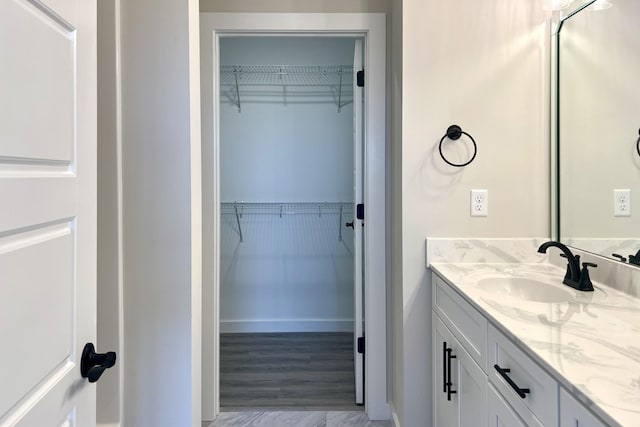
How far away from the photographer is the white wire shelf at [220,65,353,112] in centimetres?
342

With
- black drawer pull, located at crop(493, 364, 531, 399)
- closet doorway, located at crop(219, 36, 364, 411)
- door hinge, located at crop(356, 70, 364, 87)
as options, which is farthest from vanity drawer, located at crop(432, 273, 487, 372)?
closet doorway, located at crop(219, 36, 364, 411)

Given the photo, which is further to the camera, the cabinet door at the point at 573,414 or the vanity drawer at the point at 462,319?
the vanity drawer at the point at 462,319

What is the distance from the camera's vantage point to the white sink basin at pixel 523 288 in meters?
1.50

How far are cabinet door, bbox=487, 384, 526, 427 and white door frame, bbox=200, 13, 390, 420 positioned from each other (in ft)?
3.32

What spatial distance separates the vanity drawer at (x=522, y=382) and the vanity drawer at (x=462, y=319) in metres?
0.06

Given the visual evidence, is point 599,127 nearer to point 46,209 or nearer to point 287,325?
point 46,209

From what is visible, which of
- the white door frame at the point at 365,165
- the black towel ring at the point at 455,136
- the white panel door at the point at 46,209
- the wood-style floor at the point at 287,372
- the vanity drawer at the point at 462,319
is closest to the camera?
the white panel door at the point at 46,209

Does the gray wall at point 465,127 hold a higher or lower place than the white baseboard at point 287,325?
higher

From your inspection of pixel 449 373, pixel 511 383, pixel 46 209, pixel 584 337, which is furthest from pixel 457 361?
pixel 46 209

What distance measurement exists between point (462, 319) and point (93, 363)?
1.14m

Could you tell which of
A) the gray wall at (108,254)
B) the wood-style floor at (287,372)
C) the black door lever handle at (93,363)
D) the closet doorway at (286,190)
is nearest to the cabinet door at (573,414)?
the black door lever handle at (93,363)

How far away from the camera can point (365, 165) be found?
7.24 feet

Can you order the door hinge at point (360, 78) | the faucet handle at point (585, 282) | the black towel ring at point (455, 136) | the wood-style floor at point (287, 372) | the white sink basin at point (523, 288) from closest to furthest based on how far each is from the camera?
the faucet handle at point (585, 282) < the white sink basin at point (523, 288) < the black towel ring at point (455, 136) < the door hinge at point (360, 78) < the wood-style floor at point (287, 372)

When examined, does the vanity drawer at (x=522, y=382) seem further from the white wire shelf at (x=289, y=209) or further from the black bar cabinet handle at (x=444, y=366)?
the white wire shelf at (x=289, y=209)
